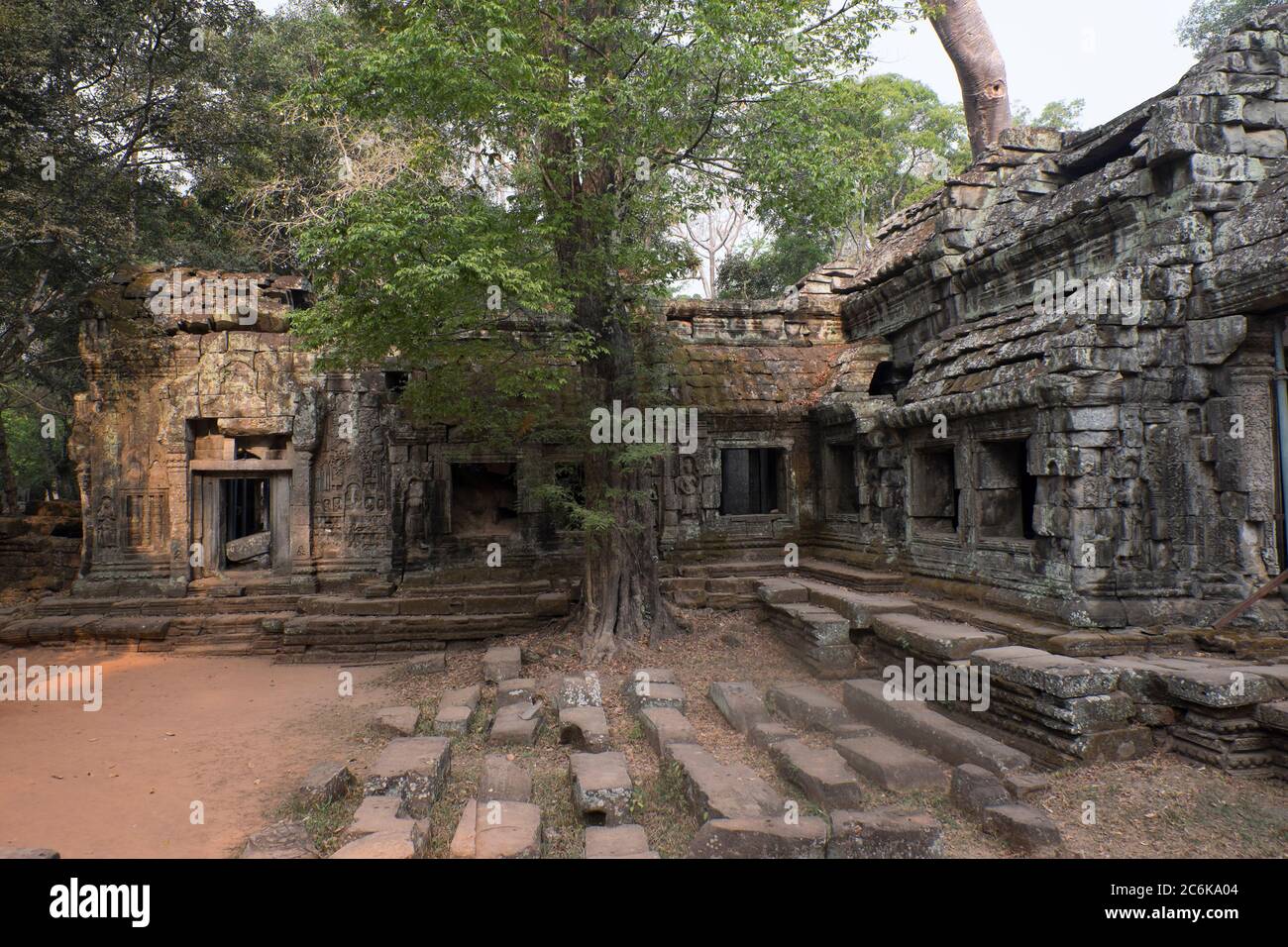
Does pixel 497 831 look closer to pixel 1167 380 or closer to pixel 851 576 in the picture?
pixel 851 576

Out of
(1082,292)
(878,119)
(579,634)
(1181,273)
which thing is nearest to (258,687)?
(579,634)

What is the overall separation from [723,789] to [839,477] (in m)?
7.35

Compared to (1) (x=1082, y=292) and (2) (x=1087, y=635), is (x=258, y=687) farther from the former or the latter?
(1) (x=1082, y=292)

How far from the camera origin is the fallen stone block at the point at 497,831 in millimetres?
3850

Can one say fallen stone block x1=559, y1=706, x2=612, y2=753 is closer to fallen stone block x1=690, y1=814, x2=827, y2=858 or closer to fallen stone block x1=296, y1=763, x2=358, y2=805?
fallen stone block x1=296, y1=763, x2=358, y2=805

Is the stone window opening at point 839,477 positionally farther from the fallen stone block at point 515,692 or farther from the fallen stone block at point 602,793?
the fallen stone block at point 602,793

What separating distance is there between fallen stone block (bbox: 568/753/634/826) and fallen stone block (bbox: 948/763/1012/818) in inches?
82.2

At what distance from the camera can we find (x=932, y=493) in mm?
8891

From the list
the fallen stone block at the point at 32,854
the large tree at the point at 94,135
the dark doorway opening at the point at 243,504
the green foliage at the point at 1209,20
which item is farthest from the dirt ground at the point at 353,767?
the green foliage at the point at 1209,20

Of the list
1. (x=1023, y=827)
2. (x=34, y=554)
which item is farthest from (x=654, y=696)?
(x=34, y=554)

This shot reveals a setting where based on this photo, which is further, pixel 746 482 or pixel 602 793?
pixel 746 482

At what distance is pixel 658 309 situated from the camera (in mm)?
11016

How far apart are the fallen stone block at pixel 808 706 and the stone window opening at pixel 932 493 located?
10.2 ft
